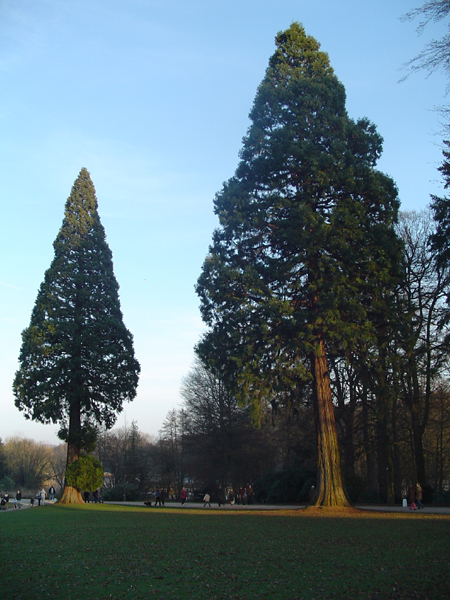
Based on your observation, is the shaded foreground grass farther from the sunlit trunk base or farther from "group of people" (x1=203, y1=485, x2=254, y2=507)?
"group of people" (x1=203, y1=485, x2=254, y2=507)

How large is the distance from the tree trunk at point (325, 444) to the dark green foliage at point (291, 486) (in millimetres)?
10548

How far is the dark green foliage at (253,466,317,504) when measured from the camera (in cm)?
2923

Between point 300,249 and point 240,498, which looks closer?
point 300,249

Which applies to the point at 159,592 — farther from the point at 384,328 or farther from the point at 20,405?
the point at 20,405

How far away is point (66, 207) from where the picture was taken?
3522 centimetres

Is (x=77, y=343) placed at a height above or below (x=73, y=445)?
above

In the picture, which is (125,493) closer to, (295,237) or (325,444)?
(325,444)

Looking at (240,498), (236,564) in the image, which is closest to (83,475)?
(240,498)

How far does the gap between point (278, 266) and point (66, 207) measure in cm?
2066

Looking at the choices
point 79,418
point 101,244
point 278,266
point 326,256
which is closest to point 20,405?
point 79,418

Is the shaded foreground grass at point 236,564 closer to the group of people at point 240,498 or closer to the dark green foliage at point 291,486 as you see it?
the dark green foliage at point 291,486

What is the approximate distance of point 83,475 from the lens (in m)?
30.4

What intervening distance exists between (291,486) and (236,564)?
24190 millimetres

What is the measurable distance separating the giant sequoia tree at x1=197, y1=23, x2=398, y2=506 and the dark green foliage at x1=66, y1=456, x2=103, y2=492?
14602 mm
